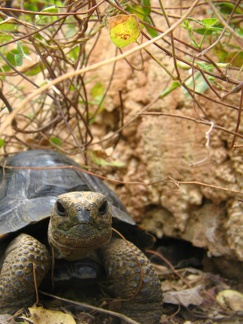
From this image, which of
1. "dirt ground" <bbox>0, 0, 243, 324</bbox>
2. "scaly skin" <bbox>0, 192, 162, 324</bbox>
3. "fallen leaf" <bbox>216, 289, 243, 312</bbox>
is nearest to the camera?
"scaly skin" <bbox>0, 192, 162, 324</bbox>

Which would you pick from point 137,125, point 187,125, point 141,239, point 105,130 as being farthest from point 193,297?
point 105,130

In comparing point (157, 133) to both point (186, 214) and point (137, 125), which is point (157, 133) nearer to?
point (137, 125)

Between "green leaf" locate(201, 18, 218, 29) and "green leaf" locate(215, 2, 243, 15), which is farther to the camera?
"green leaf" locate(215, 2, 243, 15)

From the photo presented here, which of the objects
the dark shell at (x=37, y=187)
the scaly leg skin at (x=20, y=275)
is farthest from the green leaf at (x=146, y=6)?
the scaly leg skin at (x=20, y=275)

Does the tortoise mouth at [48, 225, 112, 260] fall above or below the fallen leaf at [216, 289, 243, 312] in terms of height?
above

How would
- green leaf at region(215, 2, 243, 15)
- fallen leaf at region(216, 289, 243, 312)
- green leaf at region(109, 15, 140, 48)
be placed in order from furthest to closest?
fallen leaf at region(216, 289, 243, 312)
green leaf at region(215, 2, 243, 15)
green leaf at region(109, 15, 140, 48)

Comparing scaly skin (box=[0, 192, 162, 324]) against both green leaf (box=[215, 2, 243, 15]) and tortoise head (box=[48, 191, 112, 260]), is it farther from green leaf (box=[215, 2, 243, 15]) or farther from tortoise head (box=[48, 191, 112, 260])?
green leaf (box=[215, 2, 243, 15])

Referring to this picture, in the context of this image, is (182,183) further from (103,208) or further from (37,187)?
(37,187)

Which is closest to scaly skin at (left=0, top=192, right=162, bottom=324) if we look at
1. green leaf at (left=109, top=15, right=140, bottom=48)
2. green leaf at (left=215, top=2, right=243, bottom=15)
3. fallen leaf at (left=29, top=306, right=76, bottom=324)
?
fallen leaf at (left=29, top=306, right=76, bottom=324)

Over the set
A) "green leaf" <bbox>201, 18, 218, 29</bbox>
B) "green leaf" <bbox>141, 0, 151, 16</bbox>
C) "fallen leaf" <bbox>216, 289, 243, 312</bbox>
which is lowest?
"fallen leaf" <bbox>216, 289, 243, 312</bbox>
